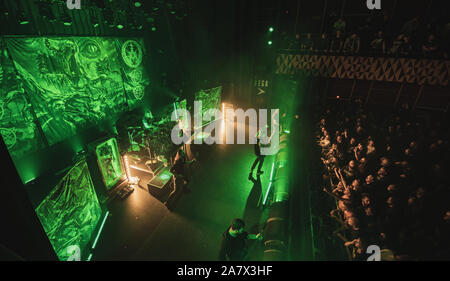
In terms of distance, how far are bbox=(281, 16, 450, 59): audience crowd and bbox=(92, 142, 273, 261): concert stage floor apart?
8085 millimetres

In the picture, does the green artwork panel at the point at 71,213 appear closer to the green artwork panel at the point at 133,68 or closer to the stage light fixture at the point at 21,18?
the stage light fixture at the point at 21,18

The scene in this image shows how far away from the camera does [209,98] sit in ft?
34.4

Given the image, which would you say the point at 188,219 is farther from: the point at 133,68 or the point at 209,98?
the point at 209,98

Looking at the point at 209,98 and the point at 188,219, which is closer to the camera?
the point at 188,219

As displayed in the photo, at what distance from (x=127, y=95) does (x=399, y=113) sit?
11.6m

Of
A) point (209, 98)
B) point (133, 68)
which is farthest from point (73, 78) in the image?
point (209, 98)

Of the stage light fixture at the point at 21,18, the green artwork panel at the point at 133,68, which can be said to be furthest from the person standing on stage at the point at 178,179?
the stage light fixture at the point at 21,18

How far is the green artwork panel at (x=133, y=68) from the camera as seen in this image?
6254 millimetres

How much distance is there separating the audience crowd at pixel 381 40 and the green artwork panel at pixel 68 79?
9.86m

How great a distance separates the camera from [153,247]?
181 inches

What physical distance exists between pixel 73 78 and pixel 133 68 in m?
2.25

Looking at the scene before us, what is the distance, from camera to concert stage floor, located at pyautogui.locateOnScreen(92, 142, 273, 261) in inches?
178

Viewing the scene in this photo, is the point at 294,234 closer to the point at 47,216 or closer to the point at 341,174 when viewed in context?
the point at 341,174

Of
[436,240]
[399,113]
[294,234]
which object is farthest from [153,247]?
[399,113]
